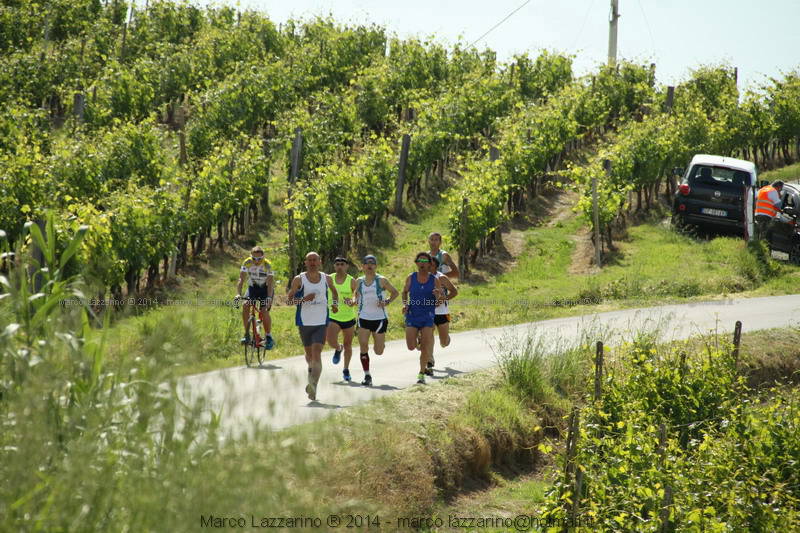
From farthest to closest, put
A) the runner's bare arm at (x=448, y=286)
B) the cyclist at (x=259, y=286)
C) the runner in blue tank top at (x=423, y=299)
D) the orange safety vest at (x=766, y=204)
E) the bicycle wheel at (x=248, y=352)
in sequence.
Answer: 1. the orange safety vest at (x=766, y=204)
2. the cyclist at (x=259, y=286)
3. the bicycle wheel at (x=248, y=352)
4. the runner's bare arm at (x=448, y=286)
5. the runner in blue tank top at (x=423, y=299)

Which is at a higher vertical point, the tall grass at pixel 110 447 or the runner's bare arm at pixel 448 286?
the tall grass at pixel 110 447

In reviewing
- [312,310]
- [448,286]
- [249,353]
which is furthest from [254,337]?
[448,286]

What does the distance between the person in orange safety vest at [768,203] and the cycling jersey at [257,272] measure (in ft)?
47.6

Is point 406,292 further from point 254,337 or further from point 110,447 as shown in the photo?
point 110,447

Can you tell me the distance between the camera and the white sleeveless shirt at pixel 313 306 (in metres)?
10.7

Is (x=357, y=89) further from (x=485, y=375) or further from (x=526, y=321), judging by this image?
(x=485, y=375)

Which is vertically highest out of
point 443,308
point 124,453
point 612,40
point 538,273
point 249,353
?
point 612,40

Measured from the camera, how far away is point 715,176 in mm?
24375

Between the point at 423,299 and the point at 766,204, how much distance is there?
14.4 meters

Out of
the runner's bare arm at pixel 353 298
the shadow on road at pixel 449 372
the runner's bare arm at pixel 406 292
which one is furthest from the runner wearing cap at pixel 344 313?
the shadow on road at pixel 449 372

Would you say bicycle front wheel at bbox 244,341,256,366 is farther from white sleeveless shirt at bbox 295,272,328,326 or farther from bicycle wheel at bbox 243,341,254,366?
white sleeveless shirt at bbox 295,272,328,326

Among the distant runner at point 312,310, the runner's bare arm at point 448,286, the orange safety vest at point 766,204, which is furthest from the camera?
the orange safety vest at point 766,204

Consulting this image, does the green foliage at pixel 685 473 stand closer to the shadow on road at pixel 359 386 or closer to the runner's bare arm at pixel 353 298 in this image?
the shadow on road at pixel 359 386

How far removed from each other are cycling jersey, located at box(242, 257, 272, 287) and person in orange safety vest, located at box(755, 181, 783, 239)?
1451 cm
